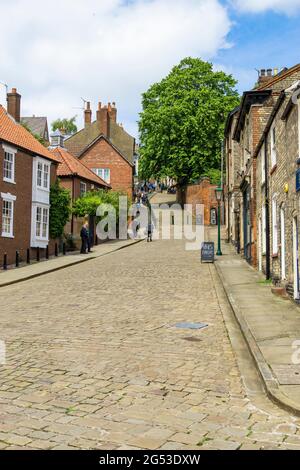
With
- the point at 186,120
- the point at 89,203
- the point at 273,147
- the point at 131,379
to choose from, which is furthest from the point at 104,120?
the point at 131,379

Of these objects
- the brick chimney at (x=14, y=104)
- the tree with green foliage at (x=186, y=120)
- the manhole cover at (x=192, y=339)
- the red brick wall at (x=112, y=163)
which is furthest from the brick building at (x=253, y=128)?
the red brick wall at (x=112, y=163)

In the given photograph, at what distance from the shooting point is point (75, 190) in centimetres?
3744

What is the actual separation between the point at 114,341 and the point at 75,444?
4.51 meters

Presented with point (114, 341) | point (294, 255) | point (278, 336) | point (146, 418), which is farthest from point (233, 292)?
point (146, 418)

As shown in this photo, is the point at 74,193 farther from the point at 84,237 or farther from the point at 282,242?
the point at 282,242

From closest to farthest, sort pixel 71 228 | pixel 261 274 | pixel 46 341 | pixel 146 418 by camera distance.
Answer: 1. pixel 146 418
2. pixel 46 341
3. pixel 261 274
4. pixel 71 228

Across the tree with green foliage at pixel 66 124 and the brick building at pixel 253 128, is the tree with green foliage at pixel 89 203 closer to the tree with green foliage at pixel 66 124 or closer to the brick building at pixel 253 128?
the brick building at pixel 253 128

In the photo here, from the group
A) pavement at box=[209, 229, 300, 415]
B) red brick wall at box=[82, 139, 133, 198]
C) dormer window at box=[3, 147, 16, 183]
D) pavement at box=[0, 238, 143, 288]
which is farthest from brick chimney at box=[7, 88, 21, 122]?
pavement at box=[209, 229, 300, 415]

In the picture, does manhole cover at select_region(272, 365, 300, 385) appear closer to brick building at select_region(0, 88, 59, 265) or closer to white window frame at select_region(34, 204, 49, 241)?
brick building at select_region(0, 88, 59, 265)

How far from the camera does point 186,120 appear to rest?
47938 millimetres

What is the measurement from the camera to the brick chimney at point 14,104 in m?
32.1

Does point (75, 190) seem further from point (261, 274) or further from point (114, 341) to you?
point (114, 341)

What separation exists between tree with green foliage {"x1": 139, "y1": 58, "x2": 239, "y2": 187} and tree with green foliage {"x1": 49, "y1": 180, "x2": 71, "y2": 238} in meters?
19.5

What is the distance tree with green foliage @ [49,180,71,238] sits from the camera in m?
31.0
